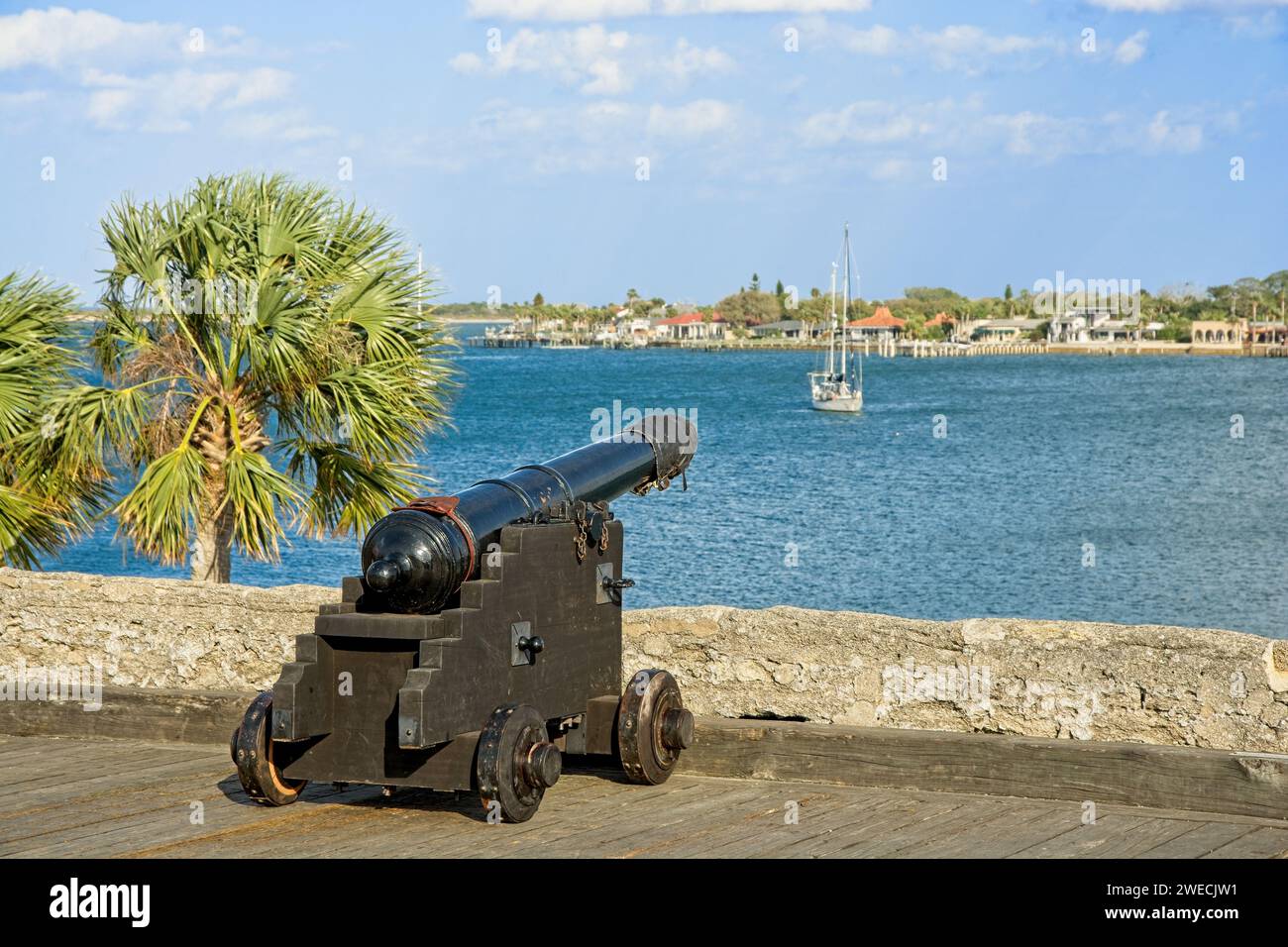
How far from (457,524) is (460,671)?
481mm

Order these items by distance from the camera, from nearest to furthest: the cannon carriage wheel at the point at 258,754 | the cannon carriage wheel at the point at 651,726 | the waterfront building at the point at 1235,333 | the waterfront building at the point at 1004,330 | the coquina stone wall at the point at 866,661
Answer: the cannon carriage wheel at the point at 258,754
the coquina stone wall at the point at 866,661
the cannon carriage wheel at the point at 651,726
the waterfront building at the point at 1235,333
the waterfront building at the point at 1004,330

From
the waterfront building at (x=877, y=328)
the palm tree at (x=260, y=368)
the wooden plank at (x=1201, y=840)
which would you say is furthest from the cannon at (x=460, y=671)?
the waterfront building at (x=877, y=328)

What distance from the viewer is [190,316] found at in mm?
11297

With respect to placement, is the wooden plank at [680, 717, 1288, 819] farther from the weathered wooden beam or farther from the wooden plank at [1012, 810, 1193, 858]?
the wooden plank at [1012, 810, 1193, 858]

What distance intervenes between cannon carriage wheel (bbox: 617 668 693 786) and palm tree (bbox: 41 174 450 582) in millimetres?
5256

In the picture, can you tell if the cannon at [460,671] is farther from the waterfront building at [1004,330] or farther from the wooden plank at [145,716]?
the waterfront building at [1004,330]

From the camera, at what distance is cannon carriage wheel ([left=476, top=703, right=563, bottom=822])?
5.01 metres

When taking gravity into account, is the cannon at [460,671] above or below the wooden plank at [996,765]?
above

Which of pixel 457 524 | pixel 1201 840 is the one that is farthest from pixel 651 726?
pixel 1201 840

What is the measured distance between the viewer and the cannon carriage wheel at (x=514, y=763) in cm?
501

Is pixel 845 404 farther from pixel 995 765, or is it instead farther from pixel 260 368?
pixel 995 765

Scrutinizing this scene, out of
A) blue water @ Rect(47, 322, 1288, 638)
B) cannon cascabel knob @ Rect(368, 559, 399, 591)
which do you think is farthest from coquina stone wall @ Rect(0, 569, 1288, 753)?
blue water @ Rect(47, 322, 1288, 638)

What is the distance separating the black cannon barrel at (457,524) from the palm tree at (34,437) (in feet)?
18.5
